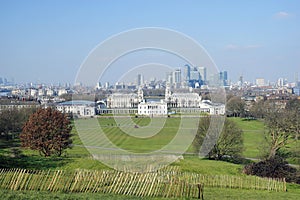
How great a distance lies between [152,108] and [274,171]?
61.1 m

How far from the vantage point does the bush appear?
2128cm

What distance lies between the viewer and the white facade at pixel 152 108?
7800 centimetres

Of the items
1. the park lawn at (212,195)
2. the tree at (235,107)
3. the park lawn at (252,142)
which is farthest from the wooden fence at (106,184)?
the tree at (235,107)

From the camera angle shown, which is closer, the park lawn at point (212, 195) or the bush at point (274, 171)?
the park lawn at point (212, 195)

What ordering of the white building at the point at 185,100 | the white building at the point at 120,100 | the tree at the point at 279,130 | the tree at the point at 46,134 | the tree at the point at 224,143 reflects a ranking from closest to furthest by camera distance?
the tree at the point at 46,134 < the tree at the point at 224,143 < the tree at the point at 279,130 < the white building at the point at 120,100 < the white building at the point at 185,100

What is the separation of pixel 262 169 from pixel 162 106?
5962 centimetres

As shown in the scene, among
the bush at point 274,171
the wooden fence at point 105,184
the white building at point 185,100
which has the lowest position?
the bush at point 274,171

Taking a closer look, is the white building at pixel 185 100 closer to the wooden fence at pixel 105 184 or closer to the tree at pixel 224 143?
the tree at pixel 224 143

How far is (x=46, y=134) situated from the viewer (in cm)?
2850

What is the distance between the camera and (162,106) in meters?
81.1

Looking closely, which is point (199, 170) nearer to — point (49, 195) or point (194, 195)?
point (194, 195)

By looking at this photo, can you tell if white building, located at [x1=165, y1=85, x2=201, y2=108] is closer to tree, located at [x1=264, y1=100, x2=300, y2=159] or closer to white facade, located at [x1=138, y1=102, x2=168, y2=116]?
white facade, located at [x1=138, y1=102, x2=168, y2=116]

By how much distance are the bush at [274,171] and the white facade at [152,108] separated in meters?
54.9

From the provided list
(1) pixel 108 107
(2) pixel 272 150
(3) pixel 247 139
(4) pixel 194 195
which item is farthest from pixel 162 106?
(4) pixel 194 195
